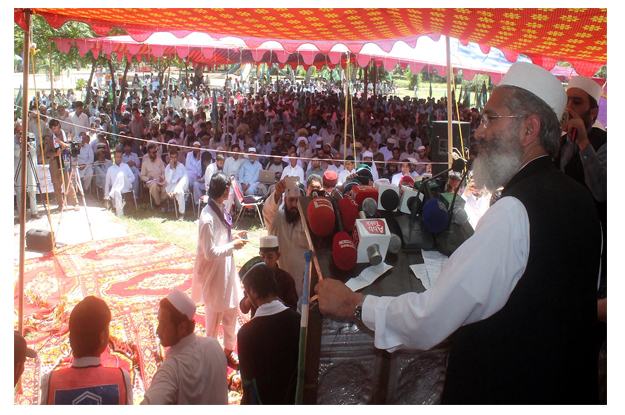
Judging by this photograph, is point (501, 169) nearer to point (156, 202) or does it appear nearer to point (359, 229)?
point (359, 229)

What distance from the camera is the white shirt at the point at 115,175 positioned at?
9.14m

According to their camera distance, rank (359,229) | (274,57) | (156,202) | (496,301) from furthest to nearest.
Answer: (274,57) → (156,202) → (359,229) → (496,301)

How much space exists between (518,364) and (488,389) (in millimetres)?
130

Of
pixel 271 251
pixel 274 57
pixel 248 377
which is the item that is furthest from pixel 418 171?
pixel 274 57

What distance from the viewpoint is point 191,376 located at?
8.04 feet

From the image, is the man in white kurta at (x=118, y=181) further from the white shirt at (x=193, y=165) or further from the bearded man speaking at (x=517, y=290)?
the bearded man speaking at (x=517, y=290)

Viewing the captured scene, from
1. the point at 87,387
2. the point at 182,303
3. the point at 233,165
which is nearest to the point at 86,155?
the point at 233,165

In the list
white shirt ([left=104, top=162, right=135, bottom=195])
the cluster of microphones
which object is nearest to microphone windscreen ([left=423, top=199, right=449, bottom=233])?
the cluster of microphones

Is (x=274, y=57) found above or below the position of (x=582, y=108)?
above

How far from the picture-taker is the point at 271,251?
383 centimetres

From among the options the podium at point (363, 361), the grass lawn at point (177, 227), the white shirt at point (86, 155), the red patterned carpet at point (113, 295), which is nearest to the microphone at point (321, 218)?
the podium at point (363, 361)

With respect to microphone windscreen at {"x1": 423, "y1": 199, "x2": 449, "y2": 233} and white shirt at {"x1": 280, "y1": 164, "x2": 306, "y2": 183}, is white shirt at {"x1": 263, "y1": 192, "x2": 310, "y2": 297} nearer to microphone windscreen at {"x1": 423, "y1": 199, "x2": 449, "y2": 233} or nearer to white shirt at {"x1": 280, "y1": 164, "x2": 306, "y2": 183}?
microphone windscreen at {"x1": 423, "y1": 199, "x2": 449, "y2": 233}

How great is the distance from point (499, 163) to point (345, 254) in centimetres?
60

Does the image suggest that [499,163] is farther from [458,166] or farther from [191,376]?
[191,376]
